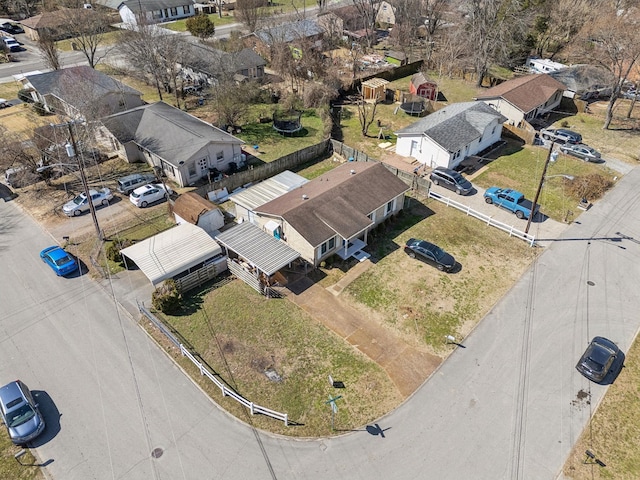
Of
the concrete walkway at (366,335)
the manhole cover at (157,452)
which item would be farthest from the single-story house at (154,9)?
the manhole cover at (157,452)

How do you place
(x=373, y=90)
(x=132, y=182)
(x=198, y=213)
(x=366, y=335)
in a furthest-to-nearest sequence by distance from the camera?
(x=373, y=90) < (x=132, y=182) < (x=198, y=213) < (x=366, y=335)

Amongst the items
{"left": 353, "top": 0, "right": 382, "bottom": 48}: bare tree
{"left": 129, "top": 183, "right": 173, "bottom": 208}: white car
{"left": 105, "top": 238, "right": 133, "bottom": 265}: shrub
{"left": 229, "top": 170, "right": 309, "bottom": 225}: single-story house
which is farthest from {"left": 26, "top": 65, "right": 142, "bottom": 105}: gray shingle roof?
{"left": 353, "top": 0, "right": 382, "bottom": 48}: bare tree

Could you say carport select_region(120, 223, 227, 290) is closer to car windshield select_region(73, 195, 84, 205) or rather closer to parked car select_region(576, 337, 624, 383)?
car windshield select_region(73, 195, 84, 205)

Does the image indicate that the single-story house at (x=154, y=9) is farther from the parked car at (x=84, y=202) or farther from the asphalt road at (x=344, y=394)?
the asphalt road at (x=344, y=394)

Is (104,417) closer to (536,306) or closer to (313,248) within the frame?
(313,248)

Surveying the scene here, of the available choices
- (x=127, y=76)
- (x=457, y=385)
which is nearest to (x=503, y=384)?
(x=457, y=385)

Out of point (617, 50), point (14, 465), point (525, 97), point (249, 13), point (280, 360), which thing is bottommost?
point (14, 465)

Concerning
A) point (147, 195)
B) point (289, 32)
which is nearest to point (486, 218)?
point (147, 195)

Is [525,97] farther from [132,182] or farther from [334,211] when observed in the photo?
[132,182]
